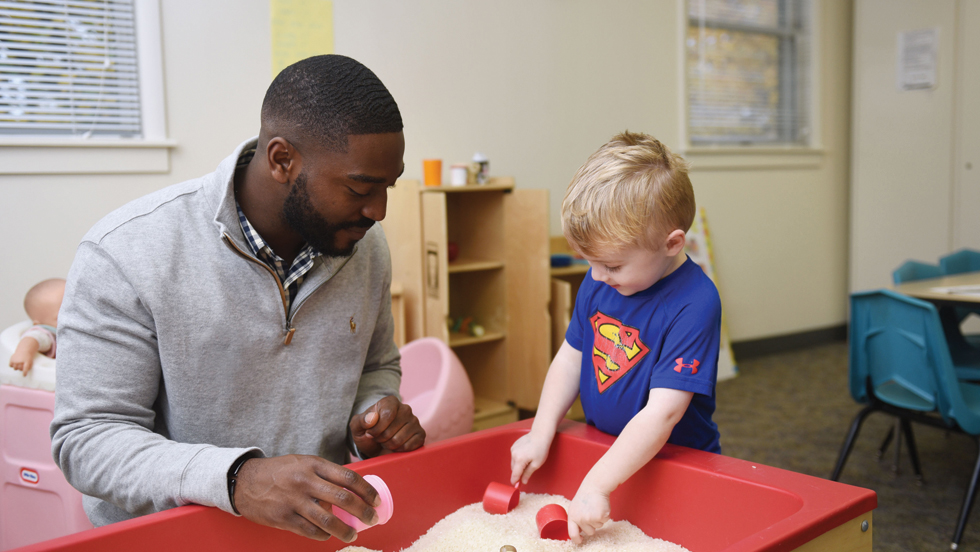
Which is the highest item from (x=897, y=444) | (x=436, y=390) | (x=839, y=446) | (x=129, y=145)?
(x=129, y=145)

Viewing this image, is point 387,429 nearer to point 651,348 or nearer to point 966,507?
point 651,348

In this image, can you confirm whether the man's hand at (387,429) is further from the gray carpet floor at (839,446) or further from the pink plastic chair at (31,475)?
the gray carpet floor at (839,446)

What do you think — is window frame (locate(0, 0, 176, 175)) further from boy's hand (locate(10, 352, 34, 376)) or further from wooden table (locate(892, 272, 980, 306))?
wooden table (locate(892, 272, 980, 306))

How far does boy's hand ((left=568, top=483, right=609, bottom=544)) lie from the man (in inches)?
10.3

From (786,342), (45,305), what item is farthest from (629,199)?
(786,342)

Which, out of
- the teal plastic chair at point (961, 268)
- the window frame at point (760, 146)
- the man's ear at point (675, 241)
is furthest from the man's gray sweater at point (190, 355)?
the window frame at point (760, 146)

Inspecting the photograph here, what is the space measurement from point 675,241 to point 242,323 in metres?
0.64

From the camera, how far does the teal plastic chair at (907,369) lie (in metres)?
1.94

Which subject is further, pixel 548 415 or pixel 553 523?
pixel 548 415

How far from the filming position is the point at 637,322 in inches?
41.6

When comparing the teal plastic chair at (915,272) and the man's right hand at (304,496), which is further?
the teal plastic chair at (915,272)

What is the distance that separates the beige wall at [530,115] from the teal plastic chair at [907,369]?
1.89m

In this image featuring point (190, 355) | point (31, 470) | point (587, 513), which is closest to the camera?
point (587, 513)

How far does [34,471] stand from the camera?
163 cm
